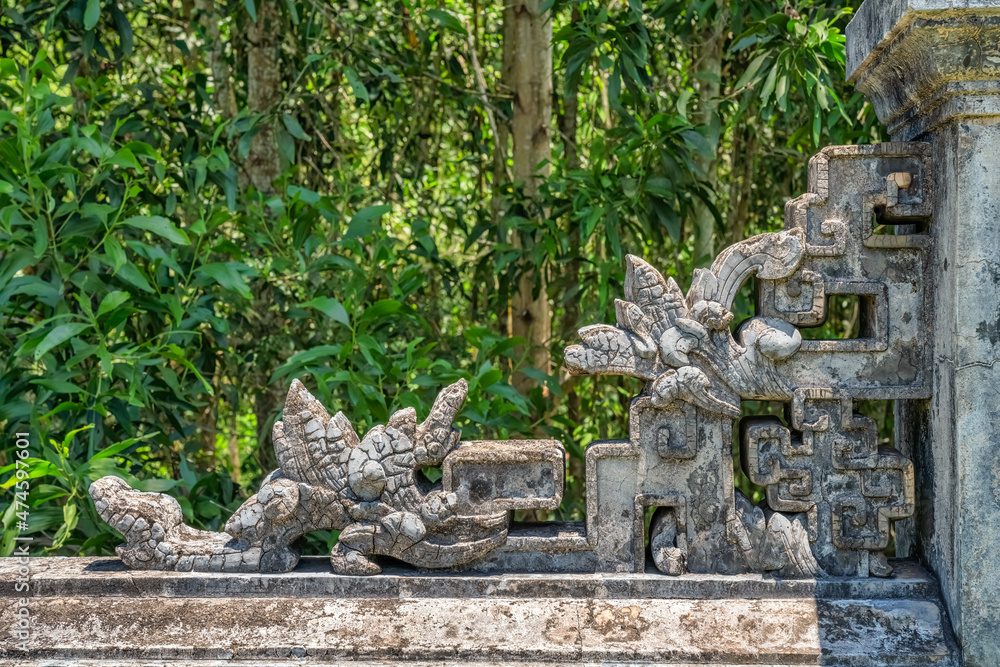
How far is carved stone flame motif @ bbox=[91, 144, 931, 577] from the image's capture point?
256 cm

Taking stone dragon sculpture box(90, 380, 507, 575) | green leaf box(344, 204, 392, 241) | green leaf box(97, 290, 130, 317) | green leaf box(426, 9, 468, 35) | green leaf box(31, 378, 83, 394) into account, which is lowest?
stone dragon sculpture box(90, 380, 507, 575)

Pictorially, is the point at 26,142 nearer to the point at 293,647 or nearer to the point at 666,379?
the point at 293,647

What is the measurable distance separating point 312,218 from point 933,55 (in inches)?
94.7

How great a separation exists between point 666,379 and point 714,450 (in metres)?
0.25

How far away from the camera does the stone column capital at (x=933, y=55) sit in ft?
7.35

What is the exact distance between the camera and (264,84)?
16.5 feet

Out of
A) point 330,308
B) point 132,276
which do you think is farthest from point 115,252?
point 330,308

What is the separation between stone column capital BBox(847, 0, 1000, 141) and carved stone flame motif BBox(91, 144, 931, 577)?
16cm

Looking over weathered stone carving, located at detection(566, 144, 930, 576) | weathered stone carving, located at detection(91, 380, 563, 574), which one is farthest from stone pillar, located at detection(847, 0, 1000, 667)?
weathered stone carving, located at detection(91, 380, 563, 574)


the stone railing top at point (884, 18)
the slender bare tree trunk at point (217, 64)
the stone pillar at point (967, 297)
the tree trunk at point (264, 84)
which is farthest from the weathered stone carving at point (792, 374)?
the slender bare tree trunk at point (217, 64)

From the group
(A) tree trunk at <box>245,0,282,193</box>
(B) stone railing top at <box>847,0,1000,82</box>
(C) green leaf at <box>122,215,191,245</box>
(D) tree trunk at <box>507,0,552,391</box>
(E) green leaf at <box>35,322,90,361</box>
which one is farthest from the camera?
(A) tree trunk at <box>245,0,282,193</box>

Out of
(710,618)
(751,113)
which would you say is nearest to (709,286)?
(710,618)

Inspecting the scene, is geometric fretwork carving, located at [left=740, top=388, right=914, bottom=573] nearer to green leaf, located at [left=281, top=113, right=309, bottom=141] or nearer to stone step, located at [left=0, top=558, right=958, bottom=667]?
stone step, located at [left=0, top=558, right=958, bottom=667]

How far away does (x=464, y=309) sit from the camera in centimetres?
606
